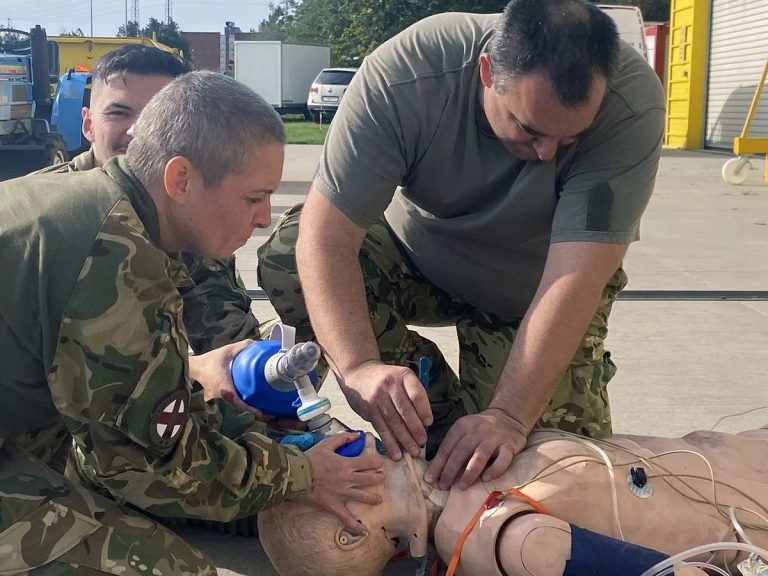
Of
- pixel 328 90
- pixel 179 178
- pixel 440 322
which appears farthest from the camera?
pixel 328 90

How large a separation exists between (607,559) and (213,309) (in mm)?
1580

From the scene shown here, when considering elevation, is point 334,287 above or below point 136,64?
below

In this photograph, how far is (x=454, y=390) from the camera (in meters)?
3.33

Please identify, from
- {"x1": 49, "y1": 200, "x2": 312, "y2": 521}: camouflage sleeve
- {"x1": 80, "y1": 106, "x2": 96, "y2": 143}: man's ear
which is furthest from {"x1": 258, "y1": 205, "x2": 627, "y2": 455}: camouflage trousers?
{"x1": 49, "y1": 200, "x2": 312, "y2": 521}: camouflage sleeve

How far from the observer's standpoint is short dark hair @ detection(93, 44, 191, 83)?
10.8ft

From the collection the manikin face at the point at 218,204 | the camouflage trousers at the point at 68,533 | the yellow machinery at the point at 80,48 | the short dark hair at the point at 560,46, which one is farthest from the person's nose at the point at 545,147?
the yellow machinery at the point at 80,48

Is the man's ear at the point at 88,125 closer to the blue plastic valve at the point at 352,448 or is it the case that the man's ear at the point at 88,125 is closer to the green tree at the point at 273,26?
the blue plastic valve at the point at 352,448

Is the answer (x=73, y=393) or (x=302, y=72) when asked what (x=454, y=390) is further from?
(x=302, y=72)

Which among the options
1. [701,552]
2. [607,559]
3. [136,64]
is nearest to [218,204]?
[607,559]

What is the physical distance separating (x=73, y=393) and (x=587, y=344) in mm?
1707

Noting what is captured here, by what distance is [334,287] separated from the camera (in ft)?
8.63

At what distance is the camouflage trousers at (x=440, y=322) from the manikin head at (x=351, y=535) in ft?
2.12

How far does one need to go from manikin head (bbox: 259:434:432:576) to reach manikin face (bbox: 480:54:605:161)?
0.87 metres

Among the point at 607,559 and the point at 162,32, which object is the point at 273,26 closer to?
the point at 162,32
